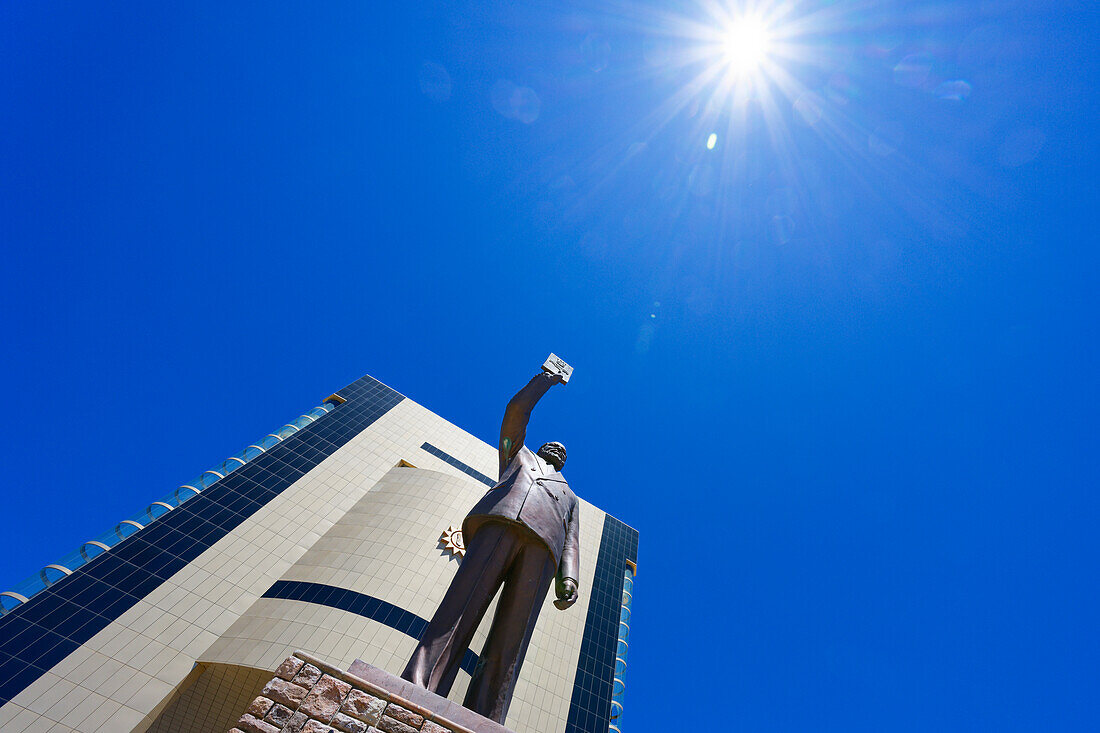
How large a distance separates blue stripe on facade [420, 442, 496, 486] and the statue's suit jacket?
24313 mm

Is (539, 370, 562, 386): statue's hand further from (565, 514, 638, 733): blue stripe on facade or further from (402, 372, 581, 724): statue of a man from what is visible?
(565, 514, 638, 733): blue stripe on facade

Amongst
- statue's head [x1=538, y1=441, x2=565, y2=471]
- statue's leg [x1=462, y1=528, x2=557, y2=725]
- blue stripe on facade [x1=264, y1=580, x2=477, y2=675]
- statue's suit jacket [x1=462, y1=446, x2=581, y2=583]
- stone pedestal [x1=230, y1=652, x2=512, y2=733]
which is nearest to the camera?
stone pedestal [x1=230, y1=652, x2=512, y2=733]

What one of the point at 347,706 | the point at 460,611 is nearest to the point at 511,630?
the point at 460,611

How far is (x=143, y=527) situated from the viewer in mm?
20328

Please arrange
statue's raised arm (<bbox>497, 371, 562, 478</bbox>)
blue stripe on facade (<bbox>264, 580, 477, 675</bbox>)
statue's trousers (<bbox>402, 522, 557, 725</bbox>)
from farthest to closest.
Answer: blue stripe on facade (<bbox>264, 580, 477, 675</bbox>), statue's raised arm (<bbox>497, 371, 562, 478</bbox>), statue's trousers (<bbox>402, 522, 557, 725</bbox>)

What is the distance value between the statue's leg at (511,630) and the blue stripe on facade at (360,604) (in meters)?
15.5

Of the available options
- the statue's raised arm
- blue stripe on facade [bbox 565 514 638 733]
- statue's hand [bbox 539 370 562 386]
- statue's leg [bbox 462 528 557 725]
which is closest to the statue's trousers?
statue's leg [bbox 462 528 557 725]

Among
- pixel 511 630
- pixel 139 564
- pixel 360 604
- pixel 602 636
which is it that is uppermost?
pixel 602 636

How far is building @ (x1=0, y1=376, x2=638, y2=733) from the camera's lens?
15961 mm

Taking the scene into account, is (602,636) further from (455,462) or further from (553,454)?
(553,454)

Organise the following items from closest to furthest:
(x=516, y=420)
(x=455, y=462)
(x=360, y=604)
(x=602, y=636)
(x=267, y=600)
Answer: (x=516, y=420)
(x=360, y=604)
(x=267, y=600)
(x=602, y=636)
(x=455, y=462)

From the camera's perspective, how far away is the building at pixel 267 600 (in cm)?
1596

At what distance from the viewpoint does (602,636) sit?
25812mm

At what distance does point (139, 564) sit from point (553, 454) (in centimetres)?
2026
